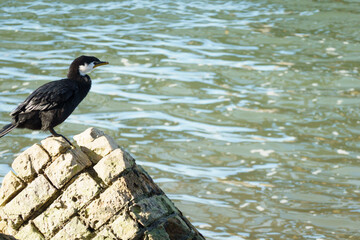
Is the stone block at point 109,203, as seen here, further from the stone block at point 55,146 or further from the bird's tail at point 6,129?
the bird's tail at point 6,129

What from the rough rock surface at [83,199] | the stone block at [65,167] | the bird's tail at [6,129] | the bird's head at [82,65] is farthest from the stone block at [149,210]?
the bird's head at [82,65]

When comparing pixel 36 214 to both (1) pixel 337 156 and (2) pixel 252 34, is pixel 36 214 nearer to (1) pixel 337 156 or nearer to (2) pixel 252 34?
(1) pixel 337 156

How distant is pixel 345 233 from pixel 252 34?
34.7 ft

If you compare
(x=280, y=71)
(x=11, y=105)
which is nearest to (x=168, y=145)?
(x=11, y=105)

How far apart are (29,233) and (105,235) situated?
2.09 ft

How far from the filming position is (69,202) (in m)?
4.70

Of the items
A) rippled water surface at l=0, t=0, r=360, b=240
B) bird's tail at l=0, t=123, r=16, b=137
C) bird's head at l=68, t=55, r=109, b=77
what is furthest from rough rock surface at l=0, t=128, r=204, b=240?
rippled water surface at l=0, t=0, r=360, b=240

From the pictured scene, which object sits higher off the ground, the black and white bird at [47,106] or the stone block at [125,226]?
the black and white bird at [47,106]

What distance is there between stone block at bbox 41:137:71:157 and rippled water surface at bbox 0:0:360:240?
3.28m

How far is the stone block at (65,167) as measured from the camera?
475 centimetres

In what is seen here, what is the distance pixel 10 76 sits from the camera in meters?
14.1

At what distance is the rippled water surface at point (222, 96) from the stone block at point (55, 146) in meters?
3.28

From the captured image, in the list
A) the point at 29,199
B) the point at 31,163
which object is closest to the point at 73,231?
the point at 29,199

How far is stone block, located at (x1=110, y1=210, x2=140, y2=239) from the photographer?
14.9 feet
